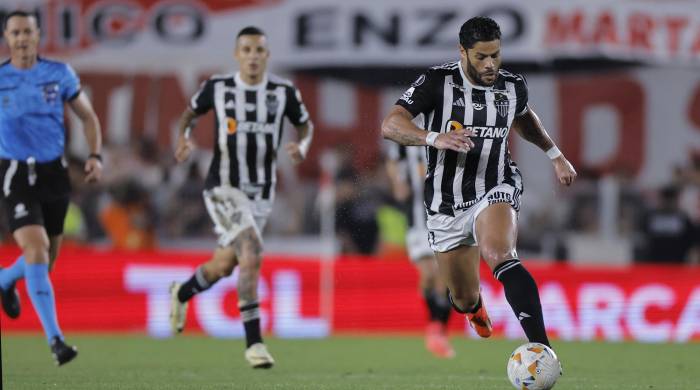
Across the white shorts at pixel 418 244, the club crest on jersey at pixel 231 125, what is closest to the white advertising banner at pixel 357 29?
the white shorts at pixel 418 244

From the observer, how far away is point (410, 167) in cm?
1240

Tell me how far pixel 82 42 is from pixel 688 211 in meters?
7.64

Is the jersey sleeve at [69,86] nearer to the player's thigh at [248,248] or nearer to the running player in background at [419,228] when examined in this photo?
the player's thigh at [248,248]

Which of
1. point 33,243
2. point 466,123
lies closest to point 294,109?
point 33,243

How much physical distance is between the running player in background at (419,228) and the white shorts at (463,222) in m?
4.14

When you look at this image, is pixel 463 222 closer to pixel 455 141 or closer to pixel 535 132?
pixel 535 132

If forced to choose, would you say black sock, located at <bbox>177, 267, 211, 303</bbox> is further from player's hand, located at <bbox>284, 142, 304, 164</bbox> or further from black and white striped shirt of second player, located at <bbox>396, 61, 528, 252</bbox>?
black and white striped shirt of second player, located at <bbox>396, 61, 528, 252</bbox>

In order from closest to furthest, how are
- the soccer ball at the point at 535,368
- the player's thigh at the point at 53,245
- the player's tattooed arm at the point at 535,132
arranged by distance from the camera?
the soccer ball at the point at 535,368, the player's tattooed arm at the point at 535,132, the player's thigh at the point at 53,245

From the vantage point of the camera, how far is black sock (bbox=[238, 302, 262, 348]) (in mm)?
9383

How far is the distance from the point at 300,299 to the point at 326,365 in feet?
13.4

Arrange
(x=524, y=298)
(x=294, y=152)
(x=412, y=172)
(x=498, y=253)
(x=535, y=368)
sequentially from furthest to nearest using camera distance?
1. (x=412, y=172)
2. (x=294, y=152)
3. (x=498, y=253)
4. (x=524, y=298)
5. (x=535, y=368)

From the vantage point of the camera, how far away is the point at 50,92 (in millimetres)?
9344

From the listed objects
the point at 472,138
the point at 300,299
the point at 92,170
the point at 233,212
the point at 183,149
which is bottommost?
the point at 300,299

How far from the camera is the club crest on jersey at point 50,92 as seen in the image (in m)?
9.32
